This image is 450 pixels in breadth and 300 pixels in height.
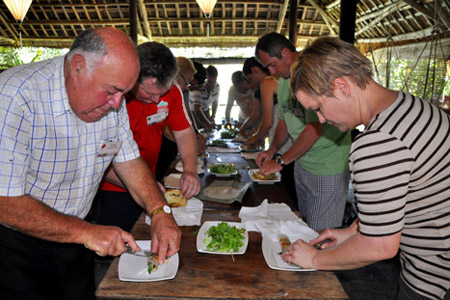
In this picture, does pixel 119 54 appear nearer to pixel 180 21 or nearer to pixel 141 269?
pixel 141 269

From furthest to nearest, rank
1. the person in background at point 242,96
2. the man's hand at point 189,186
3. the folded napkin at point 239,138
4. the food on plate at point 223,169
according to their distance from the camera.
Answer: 1. the person in background at point 242,96
2. the folded napkin at point 239,138
3. the food on plate at point 223,169
4. the man's hand at point 189,186

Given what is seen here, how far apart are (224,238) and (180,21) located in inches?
348

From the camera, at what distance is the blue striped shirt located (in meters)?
1.24

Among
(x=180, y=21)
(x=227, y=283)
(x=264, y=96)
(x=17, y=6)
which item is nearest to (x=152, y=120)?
(x=227, y=283)

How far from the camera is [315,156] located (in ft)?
→ 8.45

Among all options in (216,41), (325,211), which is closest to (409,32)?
(216,41)

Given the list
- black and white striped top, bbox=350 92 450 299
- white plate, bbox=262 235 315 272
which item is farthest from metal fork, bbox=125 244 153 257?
black and white striped top, bbox=350 92 450 299

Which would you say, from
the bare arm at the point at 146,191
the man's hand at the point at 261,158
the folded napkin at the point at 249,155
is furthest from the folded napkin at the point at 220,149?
the bare arm at the point at 146,191

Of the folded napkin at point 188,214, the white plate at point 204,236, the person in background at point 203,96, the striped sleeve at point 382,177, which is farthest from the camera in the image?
the person in background at point 203,96

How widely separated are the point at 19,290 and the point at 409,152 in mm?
1766

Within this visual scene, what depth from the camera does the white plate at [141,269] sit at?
1.27 m

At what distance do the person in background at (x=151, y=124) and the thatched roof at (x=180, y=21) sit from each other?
7.04m

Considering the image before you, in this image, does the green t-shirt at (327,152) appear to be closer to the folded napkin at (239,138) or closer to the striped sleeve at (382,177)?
the striped sleeve at (382,177)

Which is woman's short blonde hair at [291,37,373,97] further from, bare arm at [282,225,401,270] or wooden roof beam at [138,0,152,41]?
wooden roof beam at [138,0,152,41]
